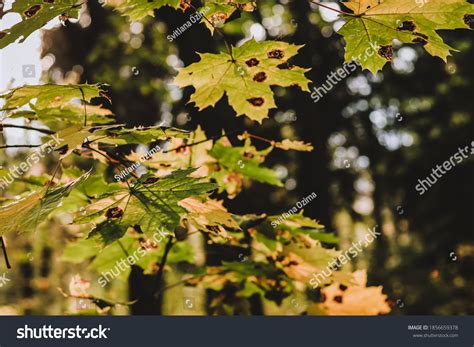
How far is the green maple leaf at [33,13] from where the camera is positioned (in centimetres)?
167

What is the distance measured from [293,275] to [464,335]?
1.68 m

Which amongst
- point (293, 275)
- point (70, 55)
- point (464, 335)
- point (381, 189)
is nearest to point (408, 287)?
point (381, 189)

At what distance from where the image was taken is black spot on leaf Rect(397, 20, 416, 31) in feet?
5.52

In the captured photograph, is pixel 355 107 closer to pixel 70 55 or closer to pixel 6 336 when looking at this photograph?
pixel 70 55

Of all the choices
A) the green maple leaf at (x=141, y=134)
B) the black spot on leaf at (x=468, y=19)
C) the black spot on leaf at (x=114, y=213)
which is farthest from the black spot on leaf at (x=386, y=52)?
the black spot on leaf at (x=114, y=213)

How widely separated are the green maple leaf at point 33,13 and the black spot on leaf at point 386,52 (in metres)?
1.24

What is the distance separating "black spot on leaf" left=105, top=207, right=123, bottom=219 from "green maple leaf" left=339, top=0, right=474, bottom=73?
107 centimetres

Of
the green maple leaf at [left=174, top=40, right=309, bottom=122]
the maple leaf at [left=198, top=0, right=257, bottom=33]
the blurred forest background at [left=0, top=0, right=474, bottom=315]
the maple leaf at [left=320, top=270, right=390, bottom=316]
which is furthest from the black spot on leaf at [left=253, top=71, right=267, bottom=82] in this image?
the blurred forest background at [left=0, top=0, right=474, bottom=315]

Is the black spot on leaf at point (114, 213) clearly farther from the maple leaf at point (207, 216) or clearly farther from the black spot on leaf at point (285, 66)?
the black spot on leaf at point (285, 66)

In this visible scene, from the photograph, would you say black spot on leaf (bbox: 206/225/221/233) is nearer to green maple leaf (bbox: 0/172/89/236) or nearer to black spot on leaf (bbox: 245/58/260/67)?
green maple leaf (bbox: 0/172/89/236)

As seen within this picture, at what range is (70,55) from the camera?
756cm

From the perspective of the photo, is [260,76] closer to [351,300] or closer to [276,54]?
[276,54]

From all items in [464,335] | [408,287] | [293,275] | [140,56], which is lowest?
[408,287]

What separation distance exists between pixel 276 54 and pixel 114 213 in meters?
0.95
